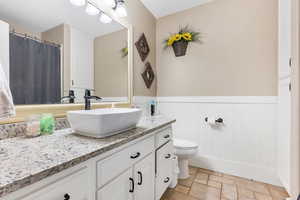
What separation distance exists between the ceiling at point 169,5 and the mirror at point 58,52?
32.3 inches

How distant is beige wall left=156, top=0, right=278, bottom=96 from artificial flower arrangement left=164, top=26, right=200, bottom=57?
0.07 meters

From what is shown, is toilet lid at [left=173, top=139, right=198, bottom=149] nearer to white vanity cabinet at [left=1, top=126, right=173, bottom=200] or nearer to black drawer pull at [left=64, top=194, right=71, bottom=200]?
white vanity cabinet at [left=1, top=126, right=173, bottom=200]

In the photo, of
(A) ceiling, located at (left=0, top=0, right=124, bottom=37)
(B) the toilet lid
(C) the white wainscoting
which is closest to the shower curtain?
(A) ceiling, located at (left=0, top=0, right=124, bottom=37)

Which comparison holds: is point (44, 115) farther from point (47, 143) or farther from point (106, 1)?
point (106, 1)

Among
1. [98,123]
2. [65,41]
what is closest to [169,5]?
[65,41]

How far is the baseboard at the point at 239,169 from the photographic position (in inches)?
68.0

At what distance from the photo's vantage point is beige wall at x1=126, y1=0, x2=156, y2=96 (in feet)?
6.31

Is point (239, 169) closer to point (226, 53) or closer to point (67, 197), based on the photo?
point (226, 53)

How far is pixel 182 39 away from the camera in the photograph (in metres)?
2.16

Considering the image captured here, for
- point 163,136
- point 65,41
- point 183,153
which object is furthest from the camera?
point 183,153

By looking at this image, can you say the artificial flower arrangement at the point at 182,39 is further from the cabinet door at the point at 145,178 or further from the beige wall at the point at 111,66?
the cabinet door at the point at 145,178

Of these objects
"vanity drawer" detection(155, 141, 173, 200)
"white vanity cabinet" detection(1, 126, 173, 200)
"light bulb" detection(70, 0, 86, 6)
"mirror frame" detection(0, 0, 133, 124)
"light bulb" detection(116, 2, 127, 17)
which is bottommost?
"vanity drawer" detection(155, 141, 173, 200)

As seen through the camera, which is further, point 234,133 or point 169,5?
point 169,5

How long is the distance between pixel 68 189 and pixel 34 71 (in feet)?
2.61
